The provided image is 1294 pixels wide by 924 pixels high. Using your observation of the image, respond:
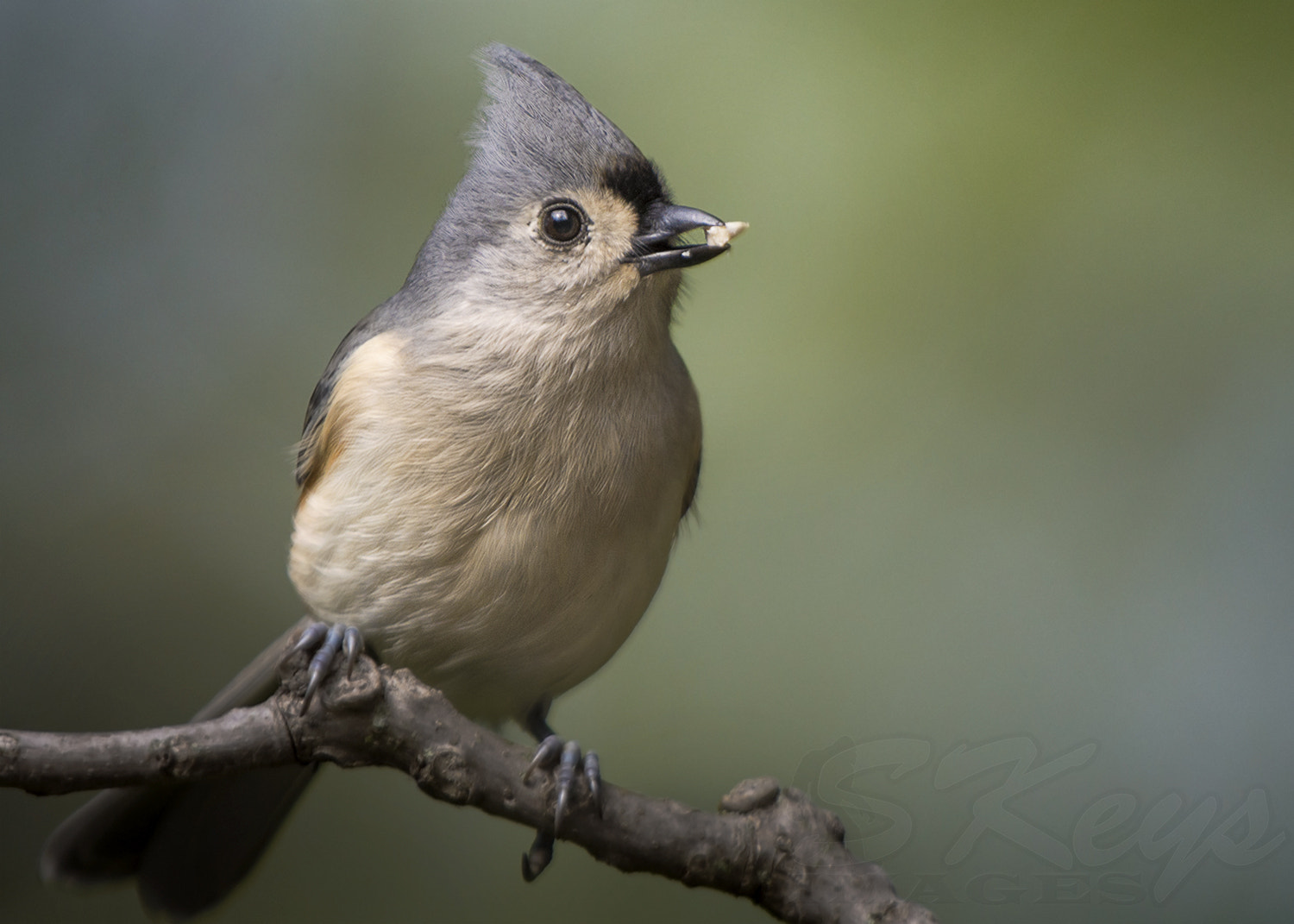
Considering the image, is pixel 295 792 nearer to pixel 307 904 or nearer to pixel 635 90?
pixel 307 904

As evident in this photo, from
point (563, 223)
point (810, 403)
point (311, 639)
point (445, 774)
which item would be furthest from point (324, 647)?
point (810, 403)

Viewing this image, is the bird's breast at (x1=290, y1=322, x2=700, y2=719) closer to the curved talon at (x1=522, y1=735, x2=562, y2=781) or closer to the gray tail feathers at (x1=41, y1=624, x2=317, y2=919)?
the curved talon at (x1=522, y1=735, x2=562, y2=781)

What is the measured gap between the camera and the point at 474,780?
88 cm

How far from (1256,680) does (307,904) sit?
4.59ft

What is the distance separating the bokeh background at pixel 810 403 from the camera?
56.2 inches

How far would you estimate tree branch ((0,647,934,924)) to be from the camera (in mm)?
793

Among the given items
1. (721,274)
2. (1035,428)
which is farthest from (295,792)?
(1035,428)

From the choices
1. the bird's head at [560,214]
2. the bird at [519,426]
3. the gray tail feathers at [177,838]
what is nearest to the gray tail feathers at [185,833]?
the gray tail feathers at [177,838]

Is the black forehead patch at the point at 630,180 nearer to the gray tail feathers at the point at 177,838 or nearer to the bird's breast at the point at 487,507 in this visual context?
the bird's breast at the point at 487,507

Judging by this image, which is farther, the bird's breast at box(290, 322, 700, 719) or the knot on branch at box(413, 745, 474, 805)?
the bird's breast at box(290, 322, 700, 719)

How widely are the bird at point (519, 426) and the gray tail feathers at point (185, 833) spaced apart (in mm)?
278

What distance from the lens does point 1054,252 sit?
5.07 feet

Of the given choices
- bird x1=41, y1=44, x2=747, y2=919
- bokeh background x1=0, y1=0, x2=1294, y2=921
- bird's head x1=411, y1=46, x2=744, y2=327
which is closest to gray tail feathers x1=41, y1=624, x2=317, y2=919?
bokeh background x1=0, y1=0, x2=1294, y2=921

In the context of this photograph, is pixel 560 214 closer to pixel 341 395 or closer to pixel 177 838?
pixel 341 395
